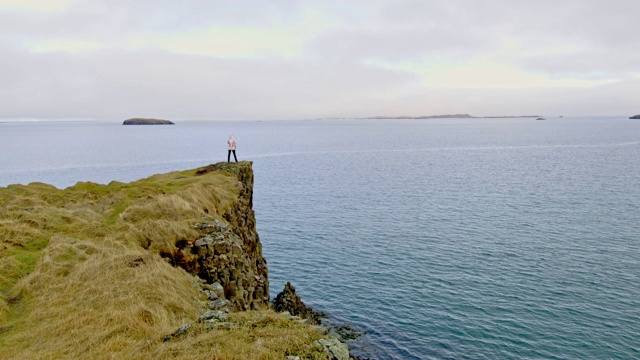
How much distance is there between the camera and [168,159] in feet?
437

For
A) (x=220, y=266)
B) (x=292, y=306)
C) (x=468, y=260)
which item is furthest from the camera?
(x=468, y=260)

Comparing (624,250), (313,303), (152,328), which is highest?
(152,328)

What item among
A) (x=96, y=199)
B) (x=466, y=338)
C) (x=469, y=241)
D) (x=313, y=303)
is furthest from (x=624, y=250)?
(x=96, y=199)

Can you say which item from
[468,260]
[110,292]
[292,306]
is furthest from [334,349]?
[468,260]

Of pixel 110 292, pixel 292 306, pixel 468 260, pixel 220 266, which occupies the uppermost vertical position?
pixel 110 292

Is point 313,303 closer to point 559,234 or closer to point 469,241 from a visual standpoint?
point 469,241

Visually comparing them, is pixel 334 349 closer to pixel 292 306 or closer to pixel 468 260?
pixel 292 306

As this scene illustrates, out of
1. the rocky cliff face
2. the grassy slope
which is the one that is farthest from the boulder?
Answer: the rocky cliff face

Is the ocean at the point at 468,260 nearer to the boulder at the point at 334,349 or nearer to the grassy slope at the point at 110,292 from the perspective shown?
the grassy slope at the point at 110,292

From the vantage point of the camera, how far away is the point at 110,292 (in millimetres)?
13945

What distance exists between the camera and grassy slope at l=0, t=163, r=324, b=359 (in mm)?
10367

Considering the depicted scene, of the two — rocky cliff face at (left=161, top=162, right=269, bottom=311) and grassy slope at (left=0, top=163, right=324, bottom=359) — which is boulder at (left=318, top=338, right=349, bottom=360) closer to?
grassy slope at (left=0, top=163, right=324, bottom=359)

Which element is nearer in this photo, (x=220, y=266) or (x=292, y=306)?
(x=220, y=266)

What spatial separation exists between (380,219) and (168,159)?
324ft
